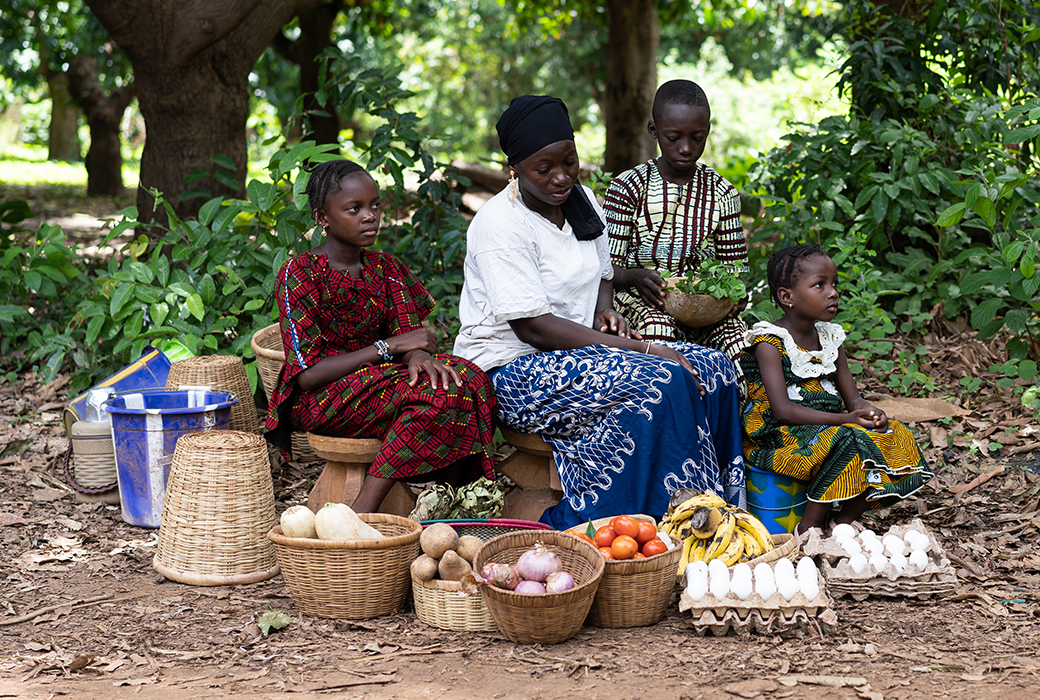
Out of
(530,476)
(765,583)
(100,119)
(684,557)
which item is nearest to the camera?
(765,583)

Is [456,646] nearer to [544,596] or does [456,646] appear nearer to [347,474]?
[544,596]

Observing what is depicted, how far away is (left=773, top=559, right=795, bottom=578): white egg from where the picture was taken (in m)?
3.11

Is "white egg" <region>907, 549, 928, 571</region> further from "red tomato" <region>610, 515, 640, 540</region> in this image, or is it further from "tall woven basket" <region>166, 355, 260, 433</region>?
"tall woven basket" <region>166, 355, 260, 433</region>

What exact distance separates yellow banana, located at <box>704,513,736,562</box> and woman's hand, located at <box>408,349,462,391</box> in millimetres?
1114

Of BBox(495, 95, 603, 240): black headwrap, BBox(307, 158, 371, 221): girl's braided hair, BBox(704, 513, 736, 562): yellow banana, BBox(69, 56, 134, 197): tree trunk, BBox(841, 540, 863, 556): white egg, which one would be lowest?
BBox(841, 540, 863, 556): white egg

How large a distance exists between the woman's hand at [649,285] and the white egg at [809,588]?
53.1 inches

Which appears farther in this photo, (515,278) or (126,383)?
(126,383)

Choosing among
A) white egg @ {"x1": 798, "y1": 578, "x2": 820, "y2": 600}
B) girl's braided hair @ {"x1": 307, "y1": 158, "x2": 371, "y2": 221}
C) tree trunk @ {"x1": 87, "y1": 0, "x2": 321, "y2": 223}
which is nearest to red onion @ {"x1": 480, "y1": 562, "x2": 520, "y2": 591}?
white egg @ {"x1": 798, "y1": 578, "x2": 820, "y2": 600}

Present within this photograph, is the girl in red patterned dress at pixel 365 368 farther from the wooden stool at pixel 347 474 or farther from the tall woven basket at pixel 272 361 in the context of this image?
the tall woven basket at pixel 272 361

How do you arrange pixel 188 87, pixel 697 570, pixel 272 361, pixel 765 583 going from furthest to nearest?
1. pixel 188 87
2. pixel 272 361
3. pixel 697 570
4. pixel 765 583

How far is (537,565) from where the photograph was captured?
2.97 metres

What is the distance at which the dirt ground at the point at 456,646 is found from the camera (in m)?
2.71

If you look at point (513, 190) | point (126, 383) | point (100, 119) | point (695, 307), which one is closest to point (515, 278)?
point (513, 190)

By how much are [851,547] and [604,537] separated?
911 mm
